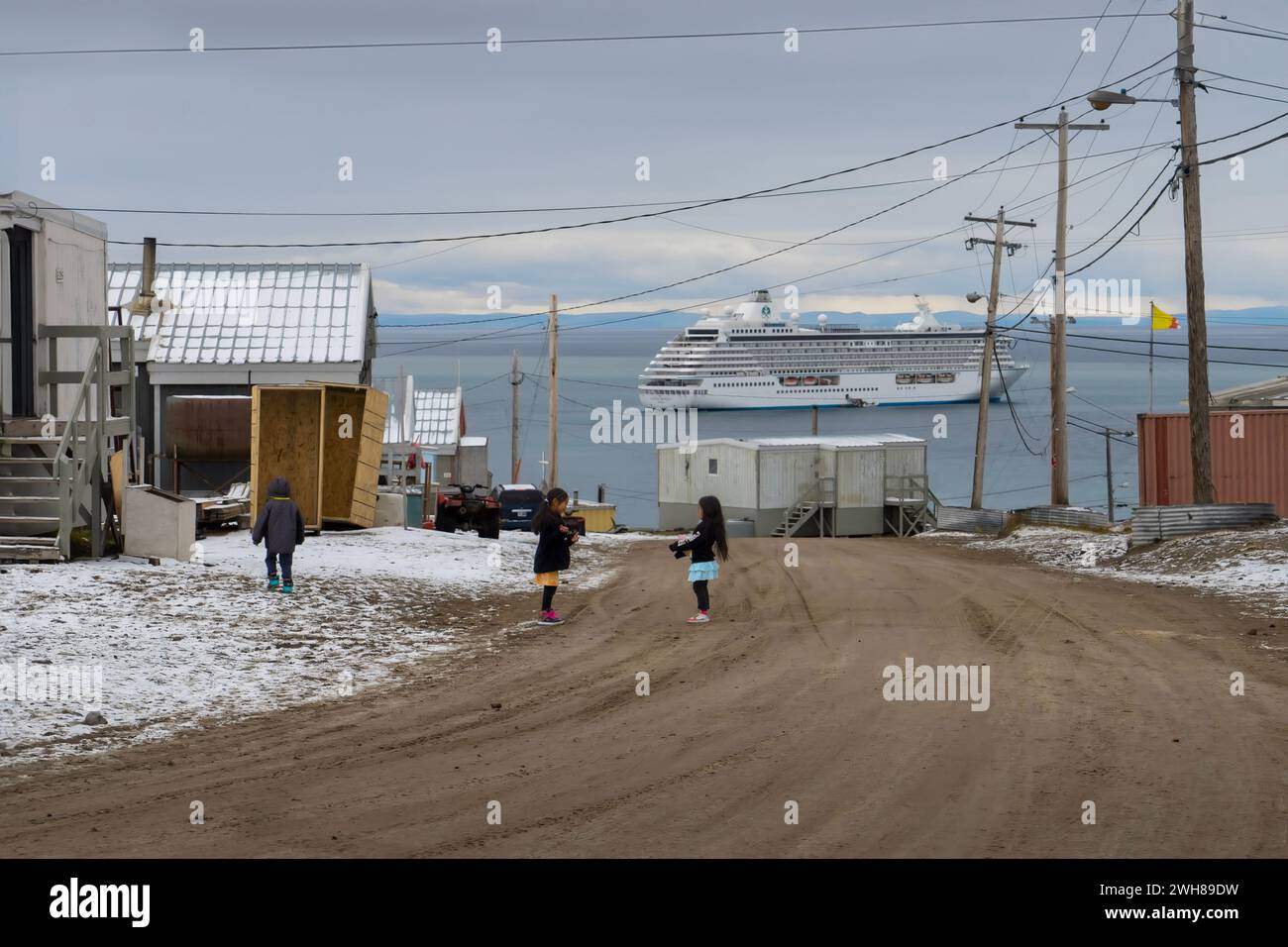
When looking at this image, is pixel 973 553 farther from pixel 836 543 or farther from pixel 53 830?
pixel 53 830

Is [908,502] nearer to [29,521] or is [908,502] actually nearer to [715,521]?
[715,521]

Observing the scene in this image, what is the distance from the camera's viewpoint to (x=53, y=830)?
673cm

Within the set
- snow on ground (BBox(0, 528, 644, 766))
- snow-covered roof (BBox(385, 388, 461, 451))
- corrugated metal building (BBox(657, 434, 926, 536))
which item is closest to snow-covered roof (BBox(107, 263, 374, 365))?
snow on ground (BBox(0, 528, 644, 766))

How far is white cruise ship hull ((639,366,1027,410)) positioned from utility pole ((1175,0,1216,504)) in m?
131

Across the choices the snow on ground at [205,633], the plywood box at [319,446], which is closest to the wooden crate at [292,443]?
the plywood box at [319,446]

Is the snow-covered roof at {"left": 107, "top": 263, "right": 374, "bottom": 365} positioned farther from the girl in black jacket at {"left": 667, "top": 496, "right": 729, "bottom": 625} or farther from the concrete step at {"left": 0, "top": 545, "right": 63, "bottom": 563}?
the girl in black jacket at {"left": 667, "top": 496, "right": 729, "bottom": 625}

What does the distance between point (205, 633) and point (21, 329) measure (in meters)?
6.79

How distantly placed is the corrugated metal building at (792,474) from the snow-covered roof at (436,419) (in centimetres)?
982

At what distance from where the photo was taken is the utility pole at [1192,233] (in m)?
22.2

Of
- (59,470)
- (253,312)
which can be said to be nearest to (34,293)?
(59,470)

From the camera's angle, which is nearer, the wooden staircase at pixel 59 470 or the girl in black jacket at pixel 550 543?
the girl in black jacket at pixel 550 543

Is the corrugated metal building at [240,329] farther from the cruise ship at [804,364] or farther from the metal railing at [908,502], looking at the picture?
the cruise ship at [804,364]
